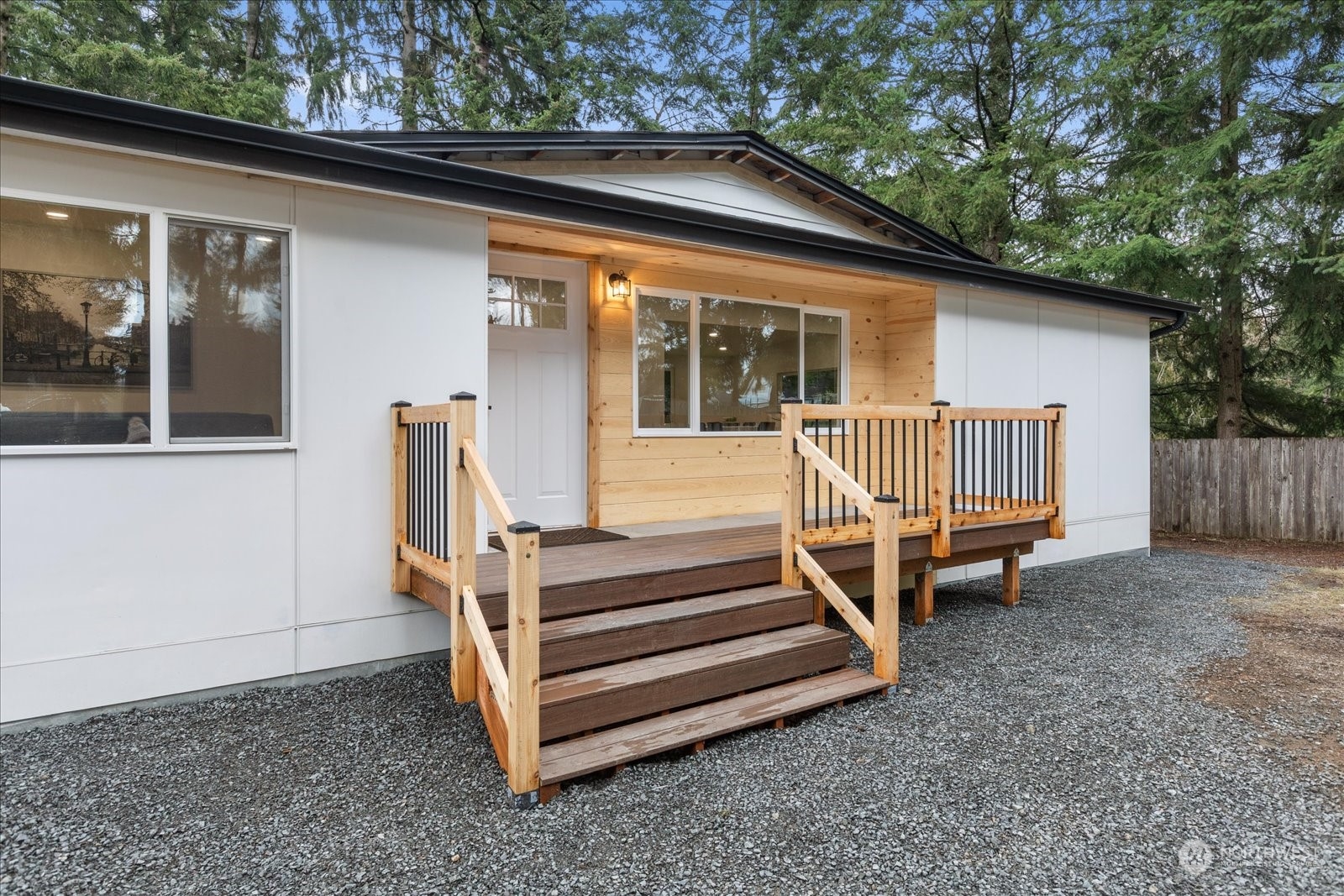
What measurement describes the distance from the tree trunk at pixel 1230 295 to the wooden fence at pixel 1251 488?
3.43ft

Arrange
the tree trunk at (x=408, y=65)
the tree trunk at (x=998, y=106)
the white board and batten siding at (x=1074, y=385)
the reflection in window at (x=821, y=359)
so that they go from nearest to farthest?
the white board and batten siding at (x=1074, y=385)
the reflection in window at (x=821, y=359)
the tree trunk at (x=998, y=106)
the tree trunk at (x=408, y=65)

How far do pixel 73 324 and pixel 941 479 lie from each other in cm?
498

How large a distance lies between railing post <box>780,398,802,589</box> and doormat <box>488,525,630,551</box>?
1.25m

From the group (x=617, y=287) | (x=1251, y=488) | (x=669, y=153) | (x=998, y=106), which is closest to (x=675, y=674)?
(x=617, y=287)

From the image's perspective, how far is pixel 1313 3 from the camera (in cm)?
844

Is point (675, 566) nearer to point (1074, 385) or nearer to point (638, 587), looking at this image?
point (638, 587)

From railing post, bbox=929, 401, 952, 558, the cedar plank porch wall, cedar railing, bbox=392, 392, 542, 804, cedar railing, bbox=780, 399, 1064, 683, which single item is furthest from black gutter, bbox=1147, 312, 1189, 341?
cedar railing, bbox=392, 392, 542, 804

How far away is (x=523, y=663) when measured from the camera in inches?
99.3

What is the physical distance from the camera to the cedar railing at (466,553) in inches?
100

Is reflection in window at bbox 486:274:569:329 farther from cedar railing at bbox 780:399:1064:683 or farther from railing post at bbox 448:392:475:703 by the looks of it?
railing post at bbox 448:392:475:703

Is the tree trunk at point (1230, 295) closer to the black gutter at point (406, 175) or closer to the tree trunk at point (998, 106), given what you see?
the tree trunk at point (998, 106)

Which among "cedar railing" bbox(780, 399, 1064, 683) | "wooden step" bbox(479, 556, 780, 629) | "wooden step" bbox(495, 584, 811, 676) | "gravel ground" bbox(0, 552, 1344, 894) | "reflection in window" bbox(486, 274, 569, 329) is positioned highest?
"reflection in window" bbox(486, 274, 569, 329)

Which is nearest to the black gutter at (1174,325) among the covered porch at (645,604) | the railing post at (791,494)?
the covered porch at (645,604)

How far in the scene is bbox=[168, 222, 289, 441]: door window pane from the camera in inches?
134
